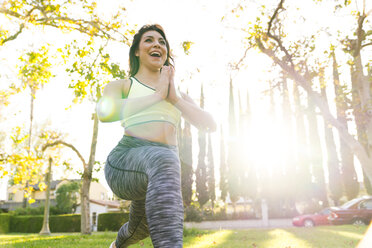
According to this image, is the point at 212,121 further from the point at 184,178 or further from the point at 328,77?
the point at 184,178

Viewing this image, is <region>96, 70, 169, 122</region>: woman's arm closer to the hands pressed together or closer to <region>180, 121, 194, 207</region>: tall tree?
the hands pressed together

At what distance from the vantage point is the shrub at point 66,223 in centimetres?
3397

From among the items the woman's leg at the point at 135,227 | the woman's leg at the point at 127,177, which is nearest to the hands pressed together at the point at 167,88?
the woman's leg at the point at 127,177

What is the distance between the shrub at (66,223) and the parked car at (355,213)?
25.0m

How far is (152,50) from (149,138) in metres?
0.74

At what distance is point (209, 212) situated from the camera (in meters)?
32.2

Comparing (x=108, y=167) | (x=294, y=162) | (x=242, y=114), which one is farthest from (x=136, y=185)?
(x=242, y=114)

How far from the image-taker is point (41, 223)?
1363 inches

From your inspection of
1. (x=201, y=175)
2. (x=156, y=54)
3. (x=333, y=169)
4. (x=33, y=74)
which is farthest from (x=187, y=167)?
(x=156, y=54)

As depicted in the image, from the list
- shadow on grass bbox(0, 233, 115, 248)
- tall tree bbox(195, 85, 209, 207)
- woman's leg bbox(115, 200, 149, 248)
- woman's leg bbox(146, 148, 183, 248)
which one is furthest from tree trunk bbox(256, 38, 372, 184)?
tall tree bbox(195, 85, 209, 207)

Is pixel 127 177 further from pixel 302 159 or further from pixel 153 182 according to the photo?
pixel 302 159

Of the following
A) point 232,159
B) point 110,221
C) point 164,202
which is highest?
point 232,159

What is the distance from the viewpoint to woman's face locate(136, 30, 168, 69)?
8.36ft

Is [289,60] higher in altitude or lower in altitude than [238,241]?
higher
